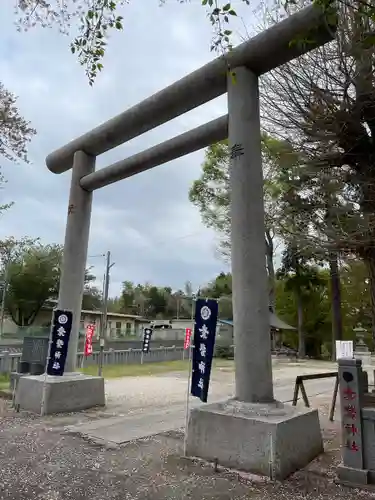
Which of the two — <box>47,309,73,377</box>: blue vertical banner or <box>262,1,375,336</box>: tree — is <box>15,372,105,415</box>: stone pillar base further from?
<box>262,1,375,336</box>: tree

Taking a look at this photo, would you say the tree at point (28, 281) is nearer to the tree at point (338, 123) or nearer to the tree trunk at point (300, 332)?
the tree trunk at point (300, 332)

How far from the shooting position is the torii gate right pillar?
12.3 ft

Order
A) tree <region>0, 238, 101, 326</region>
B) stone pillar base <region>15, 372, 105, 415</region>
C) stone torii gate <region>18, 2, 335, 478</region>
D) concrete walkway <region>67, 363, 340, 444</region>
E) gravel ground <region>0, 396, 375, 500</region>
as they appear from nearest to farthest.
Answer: gravel ground <region>0, 396, 375, 500</region> < stone torii gate <region>18, 2, 335, 478</region> < concrete walkway <region>67, 363, 340, 444</region> < stone pillar base <region>15, 372, 105, 415</region> < tree <region>0, 238, 101, 326</region>

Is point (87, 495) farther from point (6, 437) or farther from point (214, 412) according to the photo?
point (6, 437)

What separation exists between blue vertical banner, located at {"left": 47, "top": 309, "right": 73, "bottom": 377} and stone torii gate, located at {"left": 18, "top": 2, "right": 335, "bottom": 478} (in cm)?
19

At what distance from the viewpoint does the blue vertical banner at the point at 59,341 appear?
634cm

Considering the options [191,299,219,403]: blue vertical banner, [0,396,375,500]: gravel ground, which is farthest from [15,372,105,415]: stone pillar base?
[191,299,219,403]: blue vertical banner

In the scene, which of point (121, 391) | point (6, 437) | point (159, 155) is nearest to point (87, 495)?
point (6, 437)

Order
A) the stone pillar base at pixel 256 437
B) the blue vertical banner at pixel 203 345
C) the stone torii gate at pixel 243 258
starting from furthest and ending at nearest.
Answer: the blue vertical banner at pixel 203 345 → the stone torii gate at pixel 243 258 → the stone pillar base at pixel 256 437

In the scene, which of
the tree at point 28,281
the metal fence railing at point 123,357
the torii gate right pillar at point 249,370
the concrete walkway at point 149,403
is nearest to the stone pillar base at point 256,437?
the torii gate right pillar at point 249,370

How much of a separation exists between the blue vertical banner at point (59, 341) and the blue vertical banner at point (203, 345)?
2.69m

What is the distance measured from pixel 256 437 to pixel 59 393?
3615 millimetres

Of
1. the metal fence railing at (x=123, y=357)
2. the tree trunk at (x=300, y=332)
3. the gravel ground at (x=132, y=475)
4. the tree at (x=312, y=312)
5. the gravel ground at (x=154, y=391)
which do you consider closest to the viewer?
the gravel ground at (x=132, y=475)

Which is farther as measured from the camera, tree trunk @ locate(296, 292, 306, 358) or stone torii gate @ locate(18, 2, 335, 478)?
tree trunk @ locate(296, 292, 306, 358)
